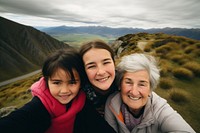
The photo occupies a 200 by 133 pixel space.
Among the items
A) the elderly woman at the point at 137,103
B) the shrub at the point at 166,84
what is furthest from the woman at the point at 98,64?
the shrub at the point at 166,84

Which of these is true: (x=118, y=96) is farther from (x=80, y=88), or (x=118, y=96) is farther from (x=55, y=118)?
(x=55, y=118)

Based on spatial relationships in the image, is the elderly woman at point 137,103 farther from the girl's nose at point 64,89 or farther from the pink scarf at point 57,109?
the girl's nose at point 64,89

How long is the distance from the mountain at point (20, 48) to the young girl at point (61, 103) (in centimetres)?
9490

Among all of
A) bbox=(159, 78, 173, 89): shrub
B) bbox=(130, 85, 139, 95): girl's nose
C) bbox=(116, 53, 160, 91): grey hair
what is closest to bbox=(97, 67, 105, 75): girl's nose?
bbox=(116, 53, 160, 91): grey hair

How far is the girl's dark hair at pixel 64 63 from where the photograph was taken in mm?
3092

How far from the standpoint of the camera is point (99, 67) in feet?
10.4

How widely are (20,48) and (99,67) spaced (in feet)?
447

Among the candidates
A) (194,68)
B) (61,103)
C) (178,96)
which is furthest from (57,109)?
(194,68)

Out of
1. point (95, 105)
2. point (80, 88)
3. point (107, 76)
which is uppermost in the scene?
point (107, 76)

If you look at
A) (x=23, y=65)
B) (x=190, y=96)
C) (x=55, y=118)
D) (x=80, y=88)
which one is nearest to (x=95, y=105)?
(x=80, y=88)

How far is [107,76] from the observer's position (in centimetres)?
324

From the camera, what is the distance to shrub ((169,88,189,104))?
5973mm

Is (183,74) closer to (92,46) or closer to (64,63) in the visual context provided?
(92,46)

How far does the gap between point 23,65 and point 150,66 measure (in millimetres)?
112925
